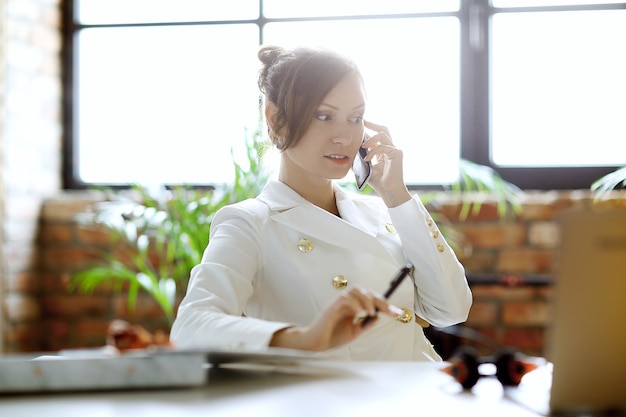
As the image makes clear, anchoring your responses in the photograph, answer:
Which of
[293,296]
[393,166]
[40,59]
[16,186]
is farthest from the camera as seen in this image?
[40,59]

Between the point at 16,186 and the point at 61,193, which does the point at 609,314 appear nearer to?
the point at 16,186

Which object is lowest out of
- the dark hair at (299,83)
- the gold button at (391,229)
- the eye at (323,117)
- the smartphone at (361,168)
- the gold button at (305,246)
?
the gold button at (305,246)

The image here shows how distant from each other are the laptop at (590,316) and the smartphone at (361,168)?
96 centimetres

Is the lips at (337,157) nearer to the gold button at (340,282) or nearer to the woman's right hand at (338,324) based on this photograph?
the gold button at (340,282)

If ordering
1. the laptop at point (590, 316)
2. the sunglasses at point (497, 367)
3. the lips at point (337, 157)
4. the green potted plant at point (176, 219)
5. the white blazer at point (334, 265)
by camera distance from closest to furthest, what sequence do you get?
the laptop at point (590, 316), the sunglasses at point (497, 367), the white blazer at point (334, 265), the lips at point (337, 157), the green potted plant at point (176, 219)

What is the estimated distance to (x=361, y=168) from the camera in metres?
1.66

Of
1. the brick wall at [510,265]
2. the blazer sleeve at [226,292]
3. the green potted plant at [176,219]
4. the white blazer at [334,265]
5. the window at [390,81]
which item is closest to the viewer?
the blazer sleeve at [226,292]

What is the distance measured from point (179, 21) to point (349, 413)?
3.01 metres

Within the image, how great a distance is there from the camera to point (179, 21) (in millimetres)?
3525

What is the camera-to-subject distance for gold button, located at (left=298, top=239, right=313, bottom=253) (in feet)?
5.02

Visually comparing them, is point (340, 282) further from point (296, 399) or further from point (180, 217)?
point (180, 217)

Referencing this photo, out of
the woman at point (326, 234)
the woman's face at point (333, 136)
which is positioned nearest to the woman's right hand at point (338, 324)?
the woman at point (326, 234)

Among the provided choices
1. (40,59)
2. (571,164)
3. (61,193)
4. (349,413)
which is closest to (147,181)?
(61,193)

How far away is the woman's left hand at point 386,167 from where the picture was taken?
1.61 metres
